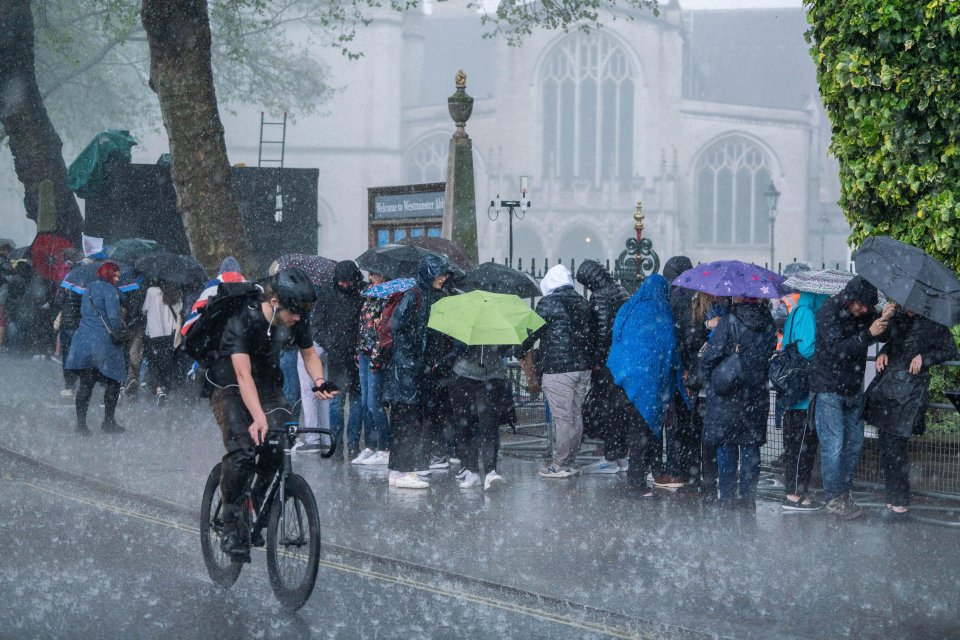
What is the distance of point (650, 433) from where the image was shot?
9.13m

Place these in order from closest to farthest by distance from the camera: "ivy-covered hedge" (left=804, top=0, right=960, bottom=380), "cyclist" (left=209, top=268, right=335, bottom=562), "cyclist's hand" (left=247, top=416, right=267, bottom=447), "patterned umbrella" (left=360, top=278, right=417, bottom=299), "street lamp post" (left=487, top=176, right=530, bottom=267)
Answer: "cyclist's hand" (left=247, top=416, right=267, bottom=447), "cyclist" (left=209, top=268, right=335, bottom=562), "ivy-covered hedge" (left=804, top=0, right=960, bottom=380), "patterned umbrella" (left=360, top=278, right=417, bottom=299), "street lamp post" (left=487, top=176, right=530, bottom=267)

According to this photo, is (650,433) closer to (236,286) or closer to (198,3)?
(236,286)

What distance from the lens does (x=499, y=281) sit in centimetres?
1041

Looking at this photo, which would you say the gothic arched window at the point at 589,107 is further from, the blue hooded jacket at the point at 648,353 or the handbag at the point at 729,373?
the handbag at the point at 729,373

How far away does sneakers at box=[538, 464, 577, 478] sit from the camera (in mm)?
9906

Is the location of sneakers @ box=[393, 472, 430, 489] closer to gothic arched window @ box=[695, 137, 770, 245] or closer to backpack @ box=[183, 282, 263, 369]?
backpack @ box=[183, 282, 263, 369]

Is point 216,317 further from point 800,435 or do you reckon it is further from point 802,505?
point 802,505

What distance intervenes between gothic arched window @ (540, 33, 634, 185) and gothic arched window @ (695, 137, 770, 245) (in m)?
3.25

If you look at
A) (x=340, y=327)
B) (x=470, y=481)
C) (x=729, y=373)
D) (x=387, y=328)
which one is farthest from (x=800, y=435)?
(x=340, y=327)

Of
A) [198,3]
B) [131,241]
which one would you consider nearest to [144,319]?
[131,241]

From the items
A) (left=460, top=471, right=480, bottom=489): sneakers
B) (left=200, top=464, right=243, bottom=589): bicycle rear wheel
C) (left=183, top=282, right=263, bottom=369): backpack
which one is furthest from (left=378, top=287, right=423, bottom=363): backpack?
(left=183, top=282, right=263, bottom=369): backpack

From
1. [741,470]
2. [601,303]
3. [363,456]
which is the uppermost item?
[601,303]

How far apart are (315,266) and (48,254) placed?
33.1ft

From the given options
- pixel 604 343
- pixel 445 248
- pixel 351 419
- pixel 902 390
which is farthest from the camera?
pixel 445 248
